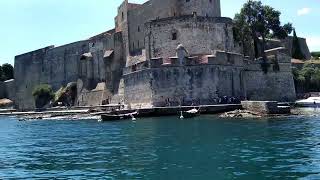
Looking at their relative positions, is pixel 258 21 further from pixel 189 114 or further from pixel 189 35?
pixel 189 114

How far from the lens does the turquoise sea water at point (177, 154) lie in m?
12.7

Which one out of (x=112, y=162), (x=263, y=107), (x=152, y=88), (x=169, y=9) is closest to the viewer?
(x=112, y=162)

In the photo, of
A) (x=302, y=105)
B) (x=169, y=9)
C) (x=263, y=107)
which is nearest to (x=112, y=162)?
(x=263, y=107)

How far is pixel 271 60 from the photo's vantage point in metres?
43.0

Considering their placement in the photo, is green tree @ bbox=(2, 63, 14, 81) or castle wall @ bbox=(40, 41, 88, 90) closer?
castle wall @ bbox=(40, 41, 88, 90)

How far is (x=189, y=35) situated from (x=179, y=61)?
3.81 meters

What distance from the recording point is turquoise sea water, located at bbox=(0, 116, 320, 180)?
12.7m

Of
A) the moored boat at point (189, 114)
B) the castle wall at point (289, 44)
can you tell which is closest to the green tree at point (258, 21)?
the castle wall at point (289, 44)

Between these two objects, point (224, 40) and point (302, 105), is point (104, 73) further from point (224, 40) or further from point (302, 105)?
point (302, 105)

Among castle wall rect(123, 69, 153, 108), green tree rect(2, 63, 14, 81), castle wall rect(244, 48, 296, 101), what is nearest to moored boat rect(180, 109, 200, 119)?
castle wall rect(123, 69, 153, 108)

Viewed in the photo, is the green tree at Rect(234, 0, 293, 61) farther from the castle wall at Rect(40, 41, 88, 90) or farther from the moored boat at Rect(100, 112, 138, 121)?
the castle wall at Rect(40, 41, 88, 90)

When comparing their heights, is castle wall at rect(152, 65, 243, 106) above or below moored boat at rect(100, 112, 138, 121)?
above

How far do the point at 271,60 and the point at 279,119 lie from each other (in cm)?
1632

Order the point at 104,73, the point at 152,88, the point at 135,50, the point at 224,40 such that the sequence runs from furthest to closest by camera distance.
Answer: the point at 104,73
the point at 135,50
the point at 224,40
the point at 152,88
